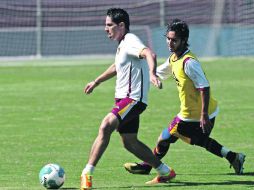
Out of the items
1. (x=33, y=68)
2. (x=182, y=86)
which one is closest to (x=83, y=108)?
(x=182, y=86)

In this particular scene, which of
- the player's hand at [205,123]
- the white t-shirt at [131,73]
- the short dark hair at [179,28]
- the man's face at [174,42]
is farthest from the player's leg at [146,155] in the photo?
the short dark hair at [179,28]

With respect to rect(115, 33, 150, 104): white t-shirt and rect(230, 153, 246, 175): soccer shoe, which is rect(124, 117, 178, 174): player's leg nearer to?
→ rect(230, 153, 246, 175): soccer shoe

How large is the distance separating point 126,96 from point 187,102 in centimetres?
108

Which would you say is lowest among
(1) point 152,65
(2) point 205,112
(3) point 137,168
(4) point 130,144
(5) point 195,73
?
(3) point 137,168

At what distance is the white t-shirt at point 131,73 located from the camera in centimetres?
918

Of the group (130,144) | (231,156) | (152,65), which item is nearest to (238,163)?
(231,156)

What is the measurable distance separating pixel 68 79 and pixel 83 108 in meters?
6.72

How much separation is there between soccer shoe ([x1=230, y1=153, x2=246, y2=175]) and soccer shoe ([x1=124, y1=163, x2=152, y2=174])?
102 centimetres

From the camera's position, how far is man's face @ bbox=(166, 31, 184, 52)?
967cm

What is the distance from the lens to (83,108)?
17.7 metres

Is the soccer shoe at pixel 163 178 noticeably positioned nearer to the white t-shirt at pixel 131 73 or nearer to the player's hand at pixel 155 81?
the white t-shirt at pixel 131 73

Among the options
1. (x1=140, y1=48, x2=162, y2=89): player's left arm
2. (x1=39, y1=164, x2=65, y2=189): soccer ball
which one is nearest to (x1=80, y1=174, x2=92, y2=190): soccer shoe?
(x1=39, y1=164, x2=65, y2=189): soccer ball

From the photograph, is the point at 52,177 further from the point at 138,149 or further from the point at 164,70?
the point at 164,70

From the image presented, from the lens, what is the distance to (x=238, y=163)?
399 inches
